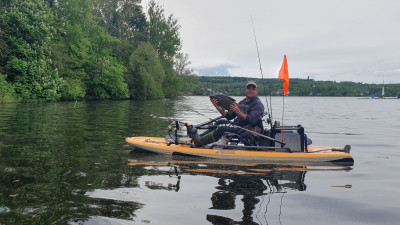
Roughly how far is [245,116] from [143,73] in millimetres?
46797

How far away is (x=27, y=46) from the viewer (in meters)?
33.5

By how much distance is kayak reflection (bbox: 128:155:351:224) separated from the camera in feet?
17.6

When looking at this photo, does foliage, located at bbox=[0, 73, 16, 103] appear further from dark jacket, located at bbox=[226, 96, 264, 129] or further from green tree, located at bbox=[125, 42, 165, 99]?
dark jacket, located at bbox=[226, 96, 264, 129]

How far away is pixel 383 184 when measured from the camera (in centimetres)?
745

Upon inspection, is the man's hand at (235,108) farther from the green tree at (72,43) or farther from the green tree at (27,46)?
the green tree at (72,43)

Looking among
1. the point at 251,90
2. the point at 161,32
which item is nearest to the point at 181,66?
the point at 161,32

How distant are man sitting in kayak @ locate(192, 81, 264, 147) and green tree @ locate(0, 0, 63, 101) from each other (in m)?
29.5

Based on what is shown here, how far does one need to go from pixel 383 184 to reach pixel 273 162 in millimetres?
2613

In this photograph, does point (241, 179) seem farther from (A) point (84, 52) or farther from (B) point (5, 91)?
(A) point (84, 52)

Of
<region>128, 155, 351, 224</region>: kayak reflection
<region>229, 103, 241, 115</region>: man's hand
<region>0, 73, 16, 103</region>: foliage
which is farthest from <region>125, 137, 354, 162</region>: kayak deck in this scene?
<region>0, 73, 16, 103</region>: foliage

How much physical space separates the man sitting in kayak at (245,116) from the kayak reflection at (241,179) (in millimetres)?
708

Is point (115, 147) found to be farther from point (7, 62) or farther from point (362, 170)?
point (7, 62)

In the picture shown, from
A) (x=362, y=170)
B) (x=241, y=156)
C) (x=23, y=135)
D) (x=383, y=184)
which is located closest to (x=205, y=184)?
(x=241, y=156)

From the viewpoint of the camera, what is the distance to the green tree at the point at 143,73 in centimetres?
5456
